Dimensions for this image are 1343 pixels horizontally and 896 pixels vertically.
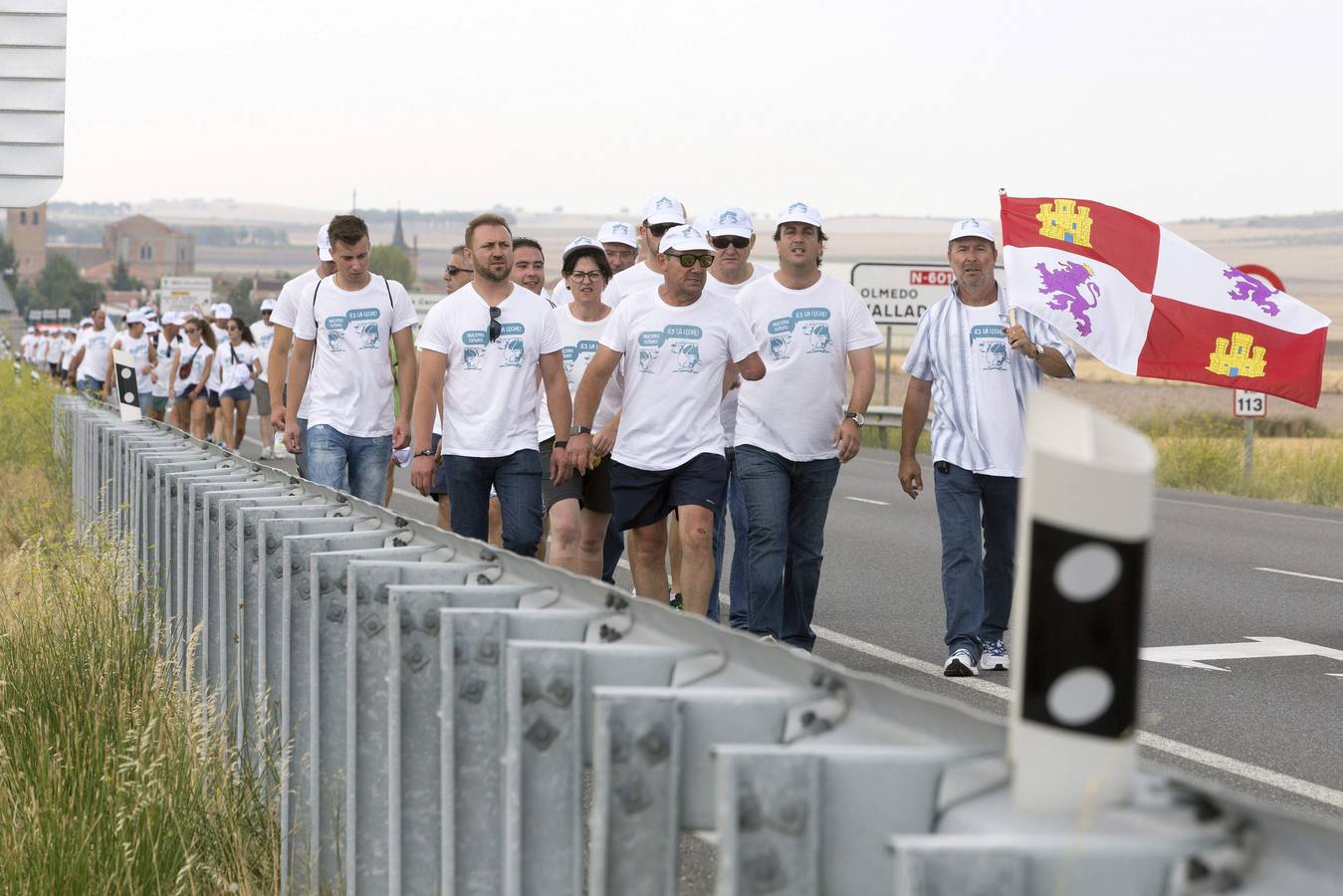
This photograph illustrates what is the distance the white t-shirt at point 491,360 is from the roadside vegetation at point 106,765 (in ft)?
5.81

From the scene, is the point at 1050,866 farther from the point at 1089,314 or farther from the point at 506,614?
the point at 1089,314

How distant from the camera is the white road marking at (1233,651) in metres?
10.2

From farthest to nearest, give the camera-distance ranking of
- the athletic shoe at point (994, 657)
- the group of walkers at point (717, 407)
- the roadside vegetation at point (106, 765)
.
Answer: the athletic shoe at point (994, 657)
the group of walkers at point (717, 407)
the roadside vegetation at point (106, 765)

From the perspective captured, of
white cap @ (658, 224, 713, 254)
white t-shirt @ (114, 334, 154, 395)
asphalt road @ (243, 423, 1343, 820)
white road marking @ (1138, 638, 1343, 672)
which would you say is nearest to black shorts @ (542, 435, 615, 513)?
asphalt road @ (243, 423, 1343, 820)

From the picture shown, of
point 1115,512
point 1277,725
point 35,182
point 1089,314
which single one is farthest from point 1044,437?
point 1089,314

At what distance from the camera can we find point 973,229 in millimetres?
9352

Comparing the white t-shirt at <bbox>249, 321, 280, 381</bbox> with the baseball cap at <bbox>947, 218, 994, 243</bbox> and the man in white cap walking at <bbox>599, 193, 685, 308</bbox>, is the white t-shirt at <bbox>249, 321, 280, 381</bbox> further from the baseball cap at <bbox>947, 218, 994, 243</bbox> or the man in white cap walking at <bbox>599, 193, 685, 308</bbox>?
the baseball cap at <bbox>947, 218, 994, 243</bbox>

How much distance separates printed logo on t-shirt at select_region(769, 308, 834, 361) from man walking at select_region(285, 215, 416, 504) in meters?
2.18

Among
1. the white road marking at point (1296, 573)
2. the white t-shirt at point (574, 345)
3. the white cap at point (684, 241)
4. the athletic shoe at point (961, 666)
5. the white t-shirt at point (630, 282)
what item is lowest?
the white road marking at point (1296, 573)

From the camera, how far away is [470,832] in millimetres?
3363

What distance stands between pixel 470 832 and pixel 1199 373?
814cm

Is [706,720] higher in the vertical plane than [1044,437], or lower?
lower

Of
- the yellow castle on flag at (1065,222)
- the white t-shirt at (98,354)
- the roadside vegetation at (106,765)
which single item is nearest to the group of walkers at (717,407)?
the yellow castle on flag at (1065,222)

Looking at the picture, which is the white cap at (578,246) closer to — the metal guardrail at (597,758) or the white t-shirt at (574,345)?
the white t-shirt at (574,345)
